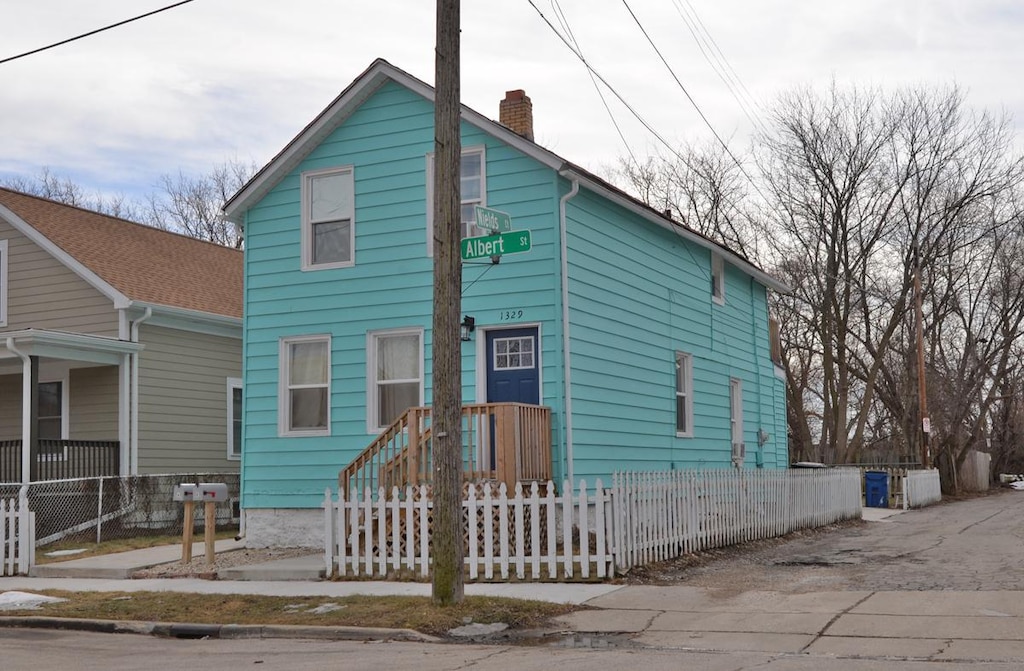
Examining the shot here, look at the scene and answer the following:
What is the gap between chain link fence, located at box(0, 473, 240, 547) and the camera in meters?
19.9

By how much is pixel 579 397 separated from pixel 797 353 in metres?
32.2

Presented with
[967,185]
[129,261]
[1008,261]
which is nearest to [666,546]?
[129,261]

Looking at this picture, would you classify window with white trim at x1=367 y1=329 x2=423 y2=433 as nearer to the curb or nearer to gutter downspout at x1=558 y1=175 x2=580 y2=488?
gutter downspout at x1=558 y1=175 x2=580 y2=488

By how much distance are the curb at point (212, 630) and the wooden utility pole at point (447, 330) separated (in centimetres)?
78

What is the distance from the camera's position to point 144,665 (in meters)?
9.20

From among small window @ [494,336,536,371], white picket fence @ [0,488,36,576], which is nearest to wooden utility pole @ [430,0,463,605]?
small window @ [494,336,536,371]

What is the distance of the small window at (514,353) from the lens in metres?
16.6

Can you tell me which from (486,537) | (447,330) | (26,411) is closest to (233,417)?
(26,411)

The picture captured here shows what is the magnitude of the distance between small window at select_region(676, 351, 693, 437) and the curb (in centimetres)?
1160

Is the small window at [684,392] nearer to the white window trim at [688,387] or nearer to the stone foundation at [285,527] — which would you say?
the white window trim at [688,387]

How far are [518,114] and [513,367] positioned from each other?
458 centimetres

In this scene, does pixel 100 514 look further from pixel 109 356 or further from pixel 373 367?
pixel 373 367

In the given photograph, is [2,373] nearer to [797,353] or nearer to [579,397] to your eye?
[579,397]

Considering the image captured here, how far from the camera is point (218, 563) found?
1603cm
